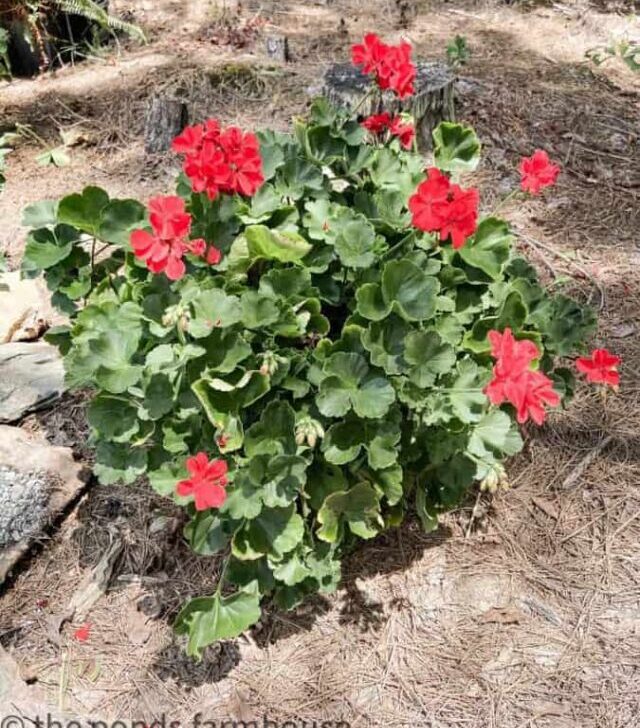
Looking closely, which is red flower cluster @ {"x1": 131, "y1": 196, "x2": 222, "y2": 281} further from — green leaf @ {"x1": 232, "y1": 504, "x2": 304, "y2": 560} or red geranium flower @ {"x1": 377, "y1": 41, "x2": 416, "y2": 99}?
red geranium flower @ {"x1": 377, "y1": 41, "x2": 416, "y2": 99}

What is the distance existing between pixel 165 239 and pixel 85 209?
1.33 feet

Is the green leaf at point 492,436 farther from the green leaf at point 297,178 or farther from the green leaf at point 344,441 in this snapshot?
A: the green leaf at point 297,178

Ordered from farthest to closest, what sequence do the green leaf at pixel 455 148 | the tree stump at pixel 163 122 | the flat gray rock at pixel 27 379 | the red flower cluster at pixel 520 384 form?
the tree stump at pixel 163 122
the flat gray rock at pixel 27 379
the green leaf at pixel 455 148
the red flower cluster at pixel 520 384

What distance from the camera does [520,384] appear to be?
1.29 m

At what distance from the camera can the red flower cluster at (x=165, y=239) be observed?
1.42 meters

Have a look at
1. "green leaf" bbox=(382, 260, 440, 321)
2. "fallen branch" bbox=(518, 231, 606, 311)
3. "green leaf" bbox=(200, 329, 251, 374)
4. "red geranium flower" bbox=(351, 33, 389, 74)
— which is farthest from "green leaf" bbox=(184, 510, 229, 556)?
"fallen branch" bbox=(518, 231, 606, 311)

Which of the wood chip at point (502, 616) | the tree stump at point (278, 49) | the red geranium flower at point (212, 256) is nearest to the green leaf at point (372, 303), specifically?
the red geranium flower at point (212, 256)

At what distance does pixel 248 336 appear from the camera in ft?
5.15

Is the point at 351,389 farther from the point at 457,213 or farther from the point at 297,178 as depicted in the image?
the point at 297,178

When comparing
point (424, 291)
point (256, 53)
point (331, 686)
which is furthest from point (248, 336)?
point (256, 53)

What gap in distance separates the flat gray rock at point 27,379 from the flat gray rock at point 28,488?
140 millimetres

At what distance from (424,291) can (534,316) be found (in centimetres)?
37

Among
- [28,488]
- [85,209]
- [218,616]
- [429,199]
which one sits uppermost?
[429,199]

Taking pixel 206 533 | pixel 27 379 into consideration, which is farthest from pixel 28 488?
pixel 206 533
